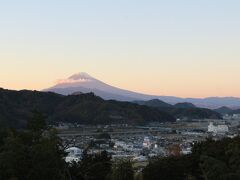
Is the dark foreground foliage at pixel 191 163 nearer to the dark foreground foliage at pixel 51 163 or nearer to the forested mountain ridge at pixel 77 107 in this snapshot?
the dark foreground foliage at pixel 51 163

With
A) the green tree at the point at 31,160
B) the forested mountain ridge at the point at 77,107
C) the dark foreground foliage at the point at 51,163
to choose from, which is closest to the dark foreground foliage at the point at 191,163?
the dark foreground foliage at the point at 51,163

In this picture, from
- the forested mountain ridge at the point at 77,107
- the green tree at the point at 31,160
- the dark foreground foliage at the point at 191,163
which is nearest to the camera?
the green tree at the point at 31,160

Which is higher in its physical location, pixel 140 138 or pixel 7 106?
pixel 7 106

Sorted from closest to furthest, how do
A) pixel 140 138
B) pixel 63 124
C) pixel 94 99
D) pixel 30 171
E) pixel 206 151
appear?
pixel 30 171 → pixel 206 151 → pixel 140 138 → pixel 63 124 → pixel 94 99

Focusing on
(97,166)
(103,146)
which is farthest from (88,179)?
(103,146)

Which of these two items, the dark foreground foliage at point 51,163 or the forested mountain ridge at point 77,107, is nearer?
the dark foreground foliage at point 51,163

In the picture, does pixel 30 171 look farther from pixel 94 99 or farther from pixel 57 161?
pixel 94 99

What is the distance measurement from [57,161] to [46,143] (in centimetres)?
49

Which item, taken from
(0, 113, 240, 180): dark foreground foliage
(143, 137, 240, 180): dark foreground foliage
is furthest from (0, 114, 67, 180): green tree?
(143, 137, 240, 180): dark foreground foliage

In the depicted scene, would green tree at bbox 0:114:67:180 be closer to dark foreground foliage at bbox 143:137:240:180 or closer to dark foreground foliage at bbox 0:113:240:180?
dark foreground foliage at bbox 0:113:240:180

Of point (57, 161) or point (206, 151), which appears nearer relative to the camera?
point (57, 161)

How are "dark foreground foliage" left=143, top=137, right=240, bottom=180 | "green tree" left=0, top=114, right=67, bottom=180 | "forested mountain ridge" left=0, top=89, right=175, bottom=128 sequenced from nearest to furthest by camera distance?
"green tree" left=0, top=114, right=67, bottom=180 → "dark foreground foliage" left=143, top=137, right=240, bottom=180 → "forested mountain ridge" left=0, top=89, right=175, bottom=128

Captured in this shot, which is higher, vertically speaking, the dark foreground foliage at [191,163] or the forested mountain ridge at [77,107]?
the forested mountain ridge at [77,107]

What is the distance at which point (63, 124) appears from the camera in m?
71.2
